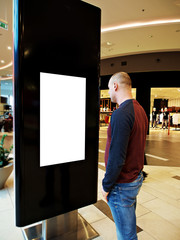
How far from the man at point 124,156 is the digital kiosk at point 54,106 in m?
0.44

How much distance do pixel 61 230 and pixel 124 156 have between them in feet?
4.05

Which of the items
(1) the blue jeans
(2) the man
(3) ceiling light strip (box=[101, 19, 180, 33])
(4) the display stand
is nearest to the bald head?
(2) the man

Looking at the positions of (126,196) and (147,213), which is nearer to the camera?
(126,196)

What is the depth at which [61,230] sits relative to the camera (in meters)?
1.75

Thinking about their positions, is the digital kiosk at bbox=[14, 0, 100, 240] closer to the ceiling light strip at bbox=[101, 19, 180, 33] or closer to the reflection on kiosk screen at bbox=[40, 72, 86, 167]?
the reflection on kiosk screen at bbox=[40, 72, 86, 167]

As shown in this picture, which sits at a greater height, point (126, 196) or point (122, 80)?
point (122, 80)

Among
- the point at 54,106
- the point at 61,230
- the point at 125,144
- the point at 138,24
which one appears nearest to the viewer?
the point at 125,144

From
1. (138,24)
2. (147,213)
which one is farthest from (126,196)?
(138,24)

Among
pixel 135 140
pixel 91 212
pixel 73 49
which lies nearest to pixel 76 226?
pixel 91 212

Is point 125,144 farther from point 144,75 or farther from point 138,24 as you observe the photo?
point 144,75

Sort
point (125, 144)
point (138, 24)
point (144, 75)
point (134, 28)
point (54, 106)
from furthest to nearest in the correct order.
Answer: point (144, 75)
point (134, 28)
point (138, 24)
point (54, 106)
point (125, 144)

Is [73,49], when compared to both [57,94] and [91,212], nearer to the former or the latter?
[57,94]

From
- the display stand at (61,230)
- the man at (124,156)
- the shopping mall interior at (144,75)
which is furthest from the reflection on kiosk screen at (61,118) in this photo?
the display stand at (61,230)

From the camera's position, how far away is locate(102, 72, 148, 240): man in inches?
41.8
